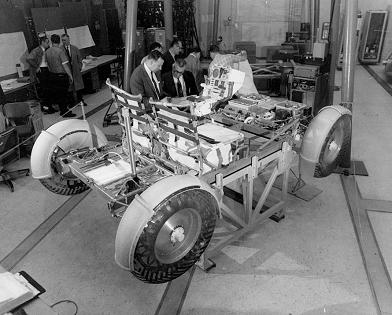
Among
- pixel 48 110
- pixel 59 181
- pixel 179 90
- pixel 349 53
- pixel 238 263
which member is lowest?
pixel 238 263

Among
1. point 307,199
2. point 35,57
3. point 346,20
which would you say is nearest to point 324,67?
point 346,20

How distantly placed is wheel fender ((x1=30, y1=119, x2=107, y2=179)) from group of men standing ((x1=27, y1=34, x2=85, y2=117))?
3.84 m

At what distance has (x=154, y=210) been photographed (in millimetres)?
2471

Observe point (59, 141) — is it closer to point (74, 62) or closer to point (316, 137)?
point (316, 137)

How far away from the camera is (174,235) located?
2658mm

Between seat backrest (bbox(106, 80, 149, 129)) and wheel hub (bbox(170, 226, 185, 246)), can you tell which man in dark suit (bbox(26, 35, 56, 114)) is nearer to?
→ seat backrest (bbox(106, 80, 149, 129))

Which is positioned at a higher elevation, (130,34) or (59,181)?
(130,34)

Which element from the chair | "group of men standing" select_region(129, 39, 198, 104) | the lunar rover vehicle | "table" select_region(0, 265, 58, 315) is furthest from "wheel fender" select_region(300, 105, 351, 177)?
the chair

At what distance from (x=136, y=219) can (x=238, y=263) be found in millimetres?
1552

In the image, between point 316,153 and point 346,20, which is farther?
point 346,20

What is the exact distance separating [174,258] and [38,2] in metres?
8.83

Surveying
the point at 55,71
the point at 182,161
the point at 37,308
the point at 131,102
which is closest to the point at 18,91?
the point at 55,71

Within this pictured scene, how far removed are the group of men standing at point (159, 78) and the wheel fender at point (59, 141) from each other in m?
0.81

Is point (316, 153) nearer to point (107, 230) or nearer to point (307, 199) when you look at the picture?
point (307, 199)
